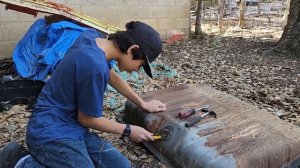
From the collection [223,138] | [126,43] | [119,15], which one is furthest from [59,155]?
[119,15]

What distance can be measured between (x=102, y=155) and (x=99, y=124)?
38 cm

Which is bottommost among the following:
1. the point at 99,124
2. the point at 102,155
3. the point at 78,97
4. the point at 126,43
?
the point at 102,155

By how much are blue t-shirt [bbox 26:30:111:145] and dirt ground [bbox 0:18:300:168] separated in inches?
50.8

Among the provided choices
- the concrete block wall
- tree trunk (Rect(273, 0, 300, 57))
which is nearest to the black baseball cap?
the concrete block wall

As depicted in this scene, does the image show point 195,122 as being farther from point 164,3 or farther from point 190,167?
point 164,3

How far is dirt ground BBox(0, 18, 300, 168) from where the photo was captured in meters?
3.85

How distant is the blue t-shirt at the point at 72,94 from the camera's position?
1.94m

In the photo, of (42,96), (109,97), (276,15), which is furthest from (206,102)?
(276,15)

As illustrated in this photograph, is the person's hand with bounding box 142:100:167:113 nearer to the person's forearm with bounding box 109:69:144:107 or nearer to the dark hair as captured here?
the person's forearm with bounding box 109:69:144:107

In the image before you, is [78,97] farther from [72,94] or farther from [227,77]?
[227,77]

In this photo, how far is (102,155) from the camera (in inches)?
95.2

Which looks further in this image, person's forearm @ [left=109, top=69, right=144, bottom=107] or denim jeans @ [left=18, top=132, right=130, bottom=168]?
person's forearm @ [left=109, top=69, right=144, bottom=107]

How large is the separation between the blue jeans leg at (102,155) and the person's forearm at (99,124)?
26 centimetres

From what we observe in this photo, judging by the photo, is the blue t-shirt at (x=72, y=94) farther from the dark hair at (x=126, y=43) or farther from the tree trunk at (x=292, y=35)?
the tree trunk at (x=292, y=35)
